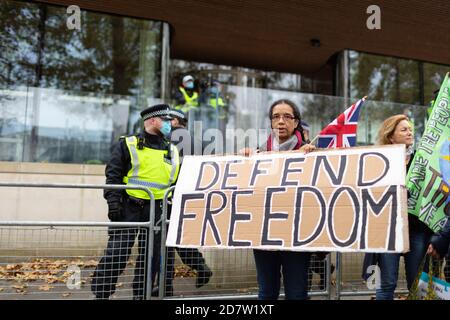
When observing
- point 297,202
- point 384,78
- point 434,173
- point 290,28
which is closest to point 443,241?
point 434,173

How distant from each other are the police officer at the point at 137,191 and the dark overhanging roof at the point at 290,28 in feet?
17.2

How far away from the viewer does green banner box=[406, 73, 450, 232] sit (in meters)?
3.10

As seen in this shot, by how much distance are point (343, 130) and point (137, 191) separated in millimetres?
2113

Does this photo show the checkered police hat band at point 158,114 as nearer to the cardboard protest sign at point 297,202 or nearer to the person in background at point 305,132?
the cardboard protest sign at point 297,202

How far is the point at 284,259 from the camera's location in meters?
2.89

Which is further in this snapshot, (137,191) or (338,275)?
(338,275)

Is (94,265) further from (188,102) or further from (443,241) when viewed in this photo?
(188,102)

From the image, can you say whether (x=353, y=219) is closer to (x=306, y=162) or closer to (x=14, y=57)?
(x=306, y=162)

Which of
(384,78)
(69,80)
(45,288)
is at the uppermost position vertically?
(384,78)

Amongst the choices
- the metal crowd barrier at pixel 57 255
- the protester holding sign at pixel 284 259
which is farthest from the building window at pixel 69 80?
the protester holding sign at pixel 284 259

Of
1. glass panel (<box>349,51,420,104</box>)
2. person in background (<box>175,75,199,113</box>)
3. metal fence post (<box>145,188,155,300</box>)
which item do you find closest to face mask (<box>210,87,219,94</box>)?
person in background (<box>175,75,199,113</box>)

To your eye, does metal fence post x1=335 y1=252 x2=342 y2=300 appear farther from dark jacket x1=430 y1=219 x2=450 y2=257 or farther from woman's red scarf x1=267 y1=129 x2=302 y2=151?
woman's red scarf x1=267 y1=129 x2=302 y2=151

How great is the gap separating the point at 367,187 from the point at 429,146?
2.58 feet
